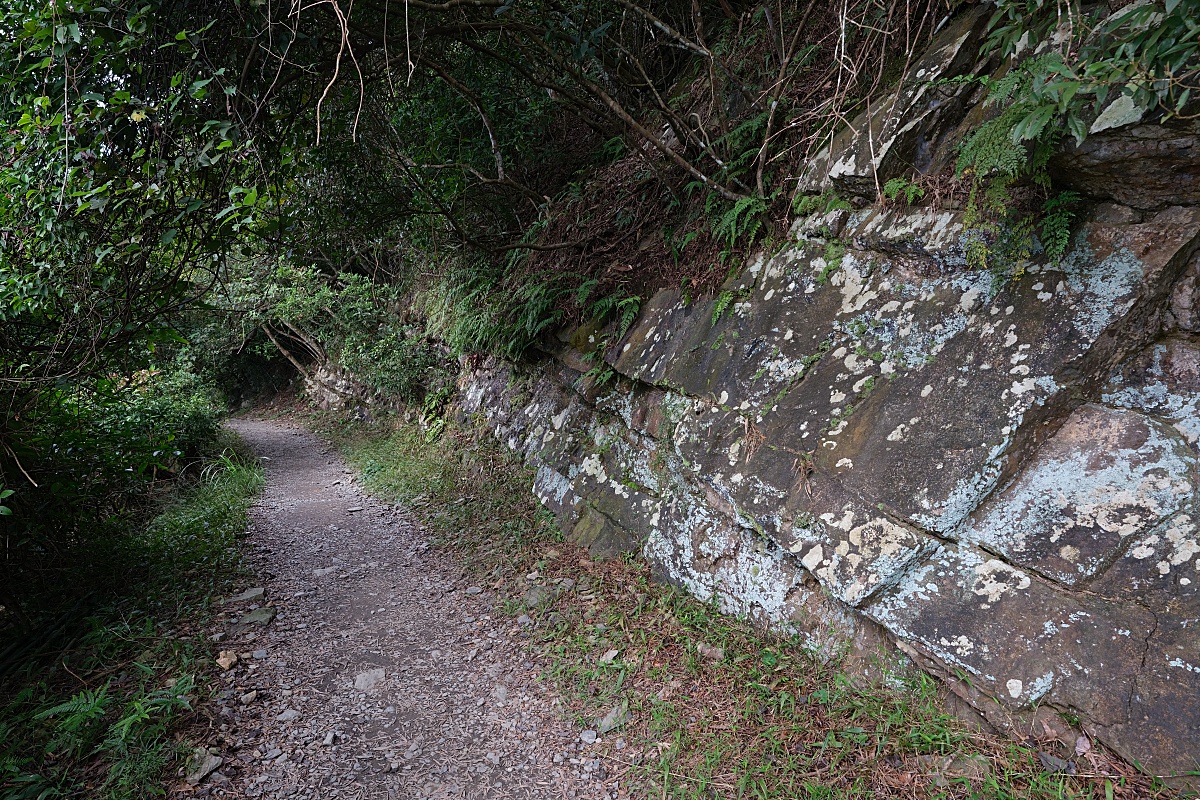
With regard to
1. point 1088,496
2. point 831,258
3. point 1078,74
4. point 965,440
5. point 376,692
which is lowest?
point 376,692

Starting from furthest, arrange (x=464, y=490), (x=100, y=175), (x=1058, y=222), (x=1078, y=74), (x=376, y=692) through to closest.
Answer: (x=464, y=490)
(x=376, y=692)
(x=100, y=175)
(x=1058, y=222)
(x=1078, y=74)

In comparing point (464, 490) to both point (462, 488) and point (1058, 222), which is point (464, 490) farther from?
point (1058, 222)

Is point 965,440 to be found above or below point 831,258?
below

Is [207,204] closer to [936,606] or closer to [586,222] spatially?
[586,222]

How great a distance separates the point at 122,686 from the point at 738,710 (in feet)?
14.7

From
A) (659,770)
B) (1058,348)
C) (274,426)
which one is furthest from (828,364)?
(274,426)

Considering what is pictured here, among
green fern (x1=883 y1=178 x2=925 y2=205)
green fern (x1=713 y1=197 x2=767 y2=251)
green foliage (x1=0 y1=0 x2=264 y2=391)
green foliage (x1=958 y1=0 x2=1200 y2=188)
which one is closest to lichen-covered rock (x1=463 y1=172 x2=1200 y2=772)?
green fern (x1=883 y1=178 x2=925 y2=205)

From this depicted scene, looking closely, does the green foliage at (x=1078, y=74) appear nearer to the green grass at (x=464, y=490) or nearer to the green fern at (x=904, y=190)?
the green fern at (x=904, y=190)

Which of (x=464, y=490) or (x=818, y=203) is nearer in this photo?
(x=818, y=203)

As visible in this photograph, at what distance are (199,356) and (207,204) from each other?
61.8ft

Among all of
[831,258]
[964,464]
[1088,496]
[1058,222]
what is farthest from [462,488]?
[1058,222]

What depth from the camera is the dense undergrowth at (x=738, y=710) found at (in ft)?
9.59

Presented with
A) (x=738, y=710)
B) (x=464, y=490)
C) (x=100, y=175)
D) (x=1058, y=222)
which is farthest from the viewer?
(x=464, y=490)

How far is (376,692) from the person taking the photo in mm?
4418
